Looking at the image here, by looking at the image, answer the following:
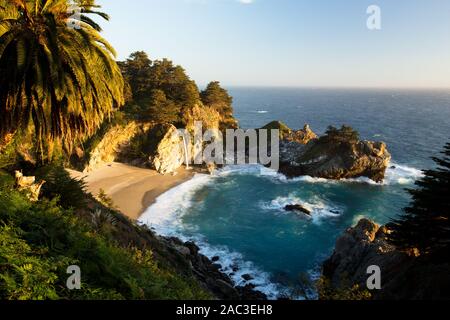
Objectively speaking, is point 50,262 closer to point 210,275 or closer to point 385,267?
point 385,267

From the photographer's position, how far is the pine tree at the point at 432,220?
16641 mm

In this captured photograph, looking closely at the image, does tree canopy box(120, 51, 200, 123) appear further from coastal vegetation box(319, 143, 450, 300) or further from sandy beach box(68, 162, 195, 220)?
coastal vegetation box(319, 143, 450, 300)

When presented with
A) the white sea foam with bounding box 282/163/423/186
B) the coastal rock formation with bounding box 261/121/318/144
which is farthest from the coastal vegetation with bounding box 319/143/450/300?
the coastal rock formation with bounding box 261/121/318/144

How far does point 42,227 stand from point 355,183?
52.1m

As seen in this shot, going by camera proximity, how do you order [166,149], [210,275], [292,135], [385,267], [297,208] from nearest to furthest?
[385,267] < [210,275] < [297,208] < [166,149] < [292,135]

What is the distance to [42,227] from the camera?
920 cm

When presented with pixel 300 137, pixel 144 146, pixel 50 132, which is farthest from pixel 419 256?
pixel 300 137

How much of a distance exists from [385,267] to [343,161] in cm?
3793

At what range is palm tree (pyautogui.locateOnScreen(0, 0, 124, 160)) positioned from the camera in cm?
994

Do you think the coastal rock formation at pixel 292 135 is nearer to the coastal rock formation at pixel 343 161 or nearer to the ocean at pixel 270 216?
the coastal rock formation at pixel 343 161

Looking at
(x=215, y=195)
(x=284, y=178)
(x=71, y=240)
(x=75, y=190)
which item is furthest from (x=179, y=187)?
(x=71, y=240)

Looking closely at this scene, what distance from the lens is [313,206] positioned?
4359 centimetres

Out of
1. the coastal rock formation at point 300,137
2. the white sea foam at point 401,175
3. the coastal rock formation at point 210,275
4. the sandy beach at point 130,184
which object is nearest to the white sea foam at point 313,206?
the coastal rock formation at point 210,275
